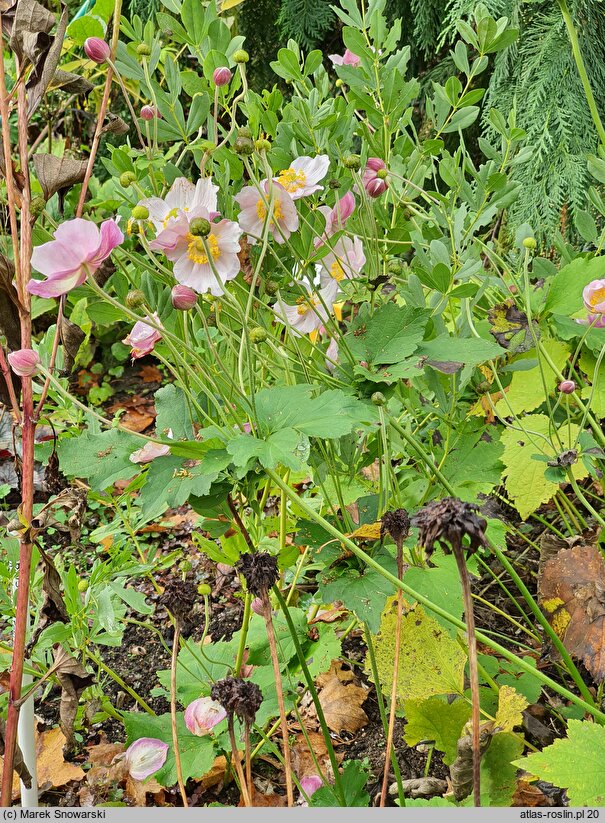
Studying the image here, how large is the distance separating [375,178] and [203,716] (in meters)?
0.69

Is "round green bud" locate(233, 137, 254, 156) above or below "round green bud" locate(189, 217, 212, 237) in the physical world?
above

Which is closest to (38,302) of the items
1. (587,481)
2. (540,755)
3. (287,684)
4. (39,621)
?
(39,621)

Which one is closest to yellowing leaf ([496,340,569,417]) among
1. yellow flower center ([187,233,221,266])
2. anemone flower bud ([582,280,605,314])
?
anemone flower bud ([582,280,605,314])

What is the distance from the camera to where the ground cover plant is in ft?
2.38

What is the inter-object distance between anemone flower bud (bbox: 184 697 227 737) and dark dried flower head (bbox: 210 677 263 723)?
0.31 m

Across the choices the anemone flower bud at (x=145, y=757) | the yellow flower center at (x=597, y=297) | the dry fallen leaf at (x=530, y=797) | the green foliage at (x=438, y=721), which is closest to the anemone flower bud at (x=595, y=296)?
the yellow flower center at (x=597, y=297)

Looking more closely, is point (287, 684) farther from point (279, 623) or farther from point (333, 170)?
point (333, 170)

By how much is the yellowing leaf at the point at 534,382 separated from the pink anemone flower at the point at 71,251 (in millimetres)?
659

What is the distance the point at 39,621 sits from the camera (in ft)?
2.84

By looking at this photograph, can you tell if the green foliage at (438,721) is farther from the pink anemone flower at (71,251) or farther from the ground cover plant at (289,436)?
the pink anemone flower at (71,251)

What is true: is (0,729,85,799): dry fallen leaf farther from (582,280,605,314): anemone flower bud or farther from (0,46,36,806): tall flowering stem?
(582,280,605,314): anemone flower bud

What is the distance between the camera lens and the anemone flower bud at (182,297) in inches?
27.7

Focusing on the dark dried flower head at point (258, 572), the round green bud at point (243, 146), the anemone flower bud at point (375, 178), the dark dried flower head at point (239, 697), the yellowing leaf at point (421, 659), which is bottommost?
the yellowing leaf at point (421, 659)

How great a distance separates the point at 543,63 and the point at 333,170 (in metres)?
1.23
